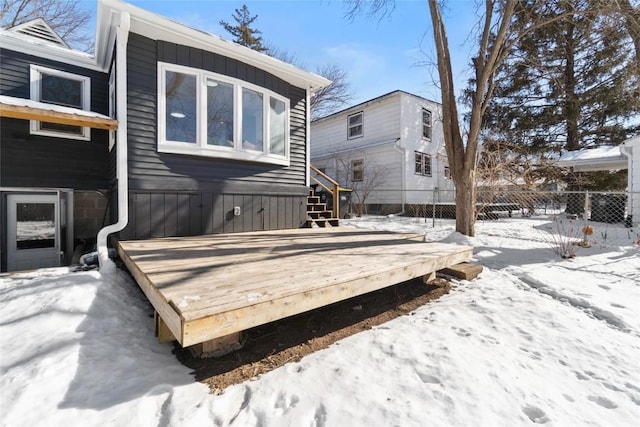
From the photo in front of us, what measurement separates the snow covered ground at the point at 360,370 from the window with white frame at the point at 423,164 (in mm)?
10663

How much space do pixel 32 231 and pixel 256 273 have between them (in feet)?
20.2

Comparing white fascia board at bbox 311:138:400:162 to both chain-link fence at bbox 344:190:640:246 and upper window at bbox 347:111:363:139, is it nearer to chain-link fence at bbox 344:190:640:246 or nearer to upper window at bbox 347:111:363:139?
upper window at bbox 347:111:363:139

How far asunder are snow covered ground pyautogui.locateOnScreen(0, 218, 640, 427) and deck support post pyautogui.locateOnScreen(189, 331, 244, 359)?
155 mm

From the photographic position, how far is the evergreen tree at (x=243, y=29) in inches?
698

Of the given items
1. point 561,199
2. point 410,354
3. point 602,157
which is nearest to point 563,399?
point 410,354

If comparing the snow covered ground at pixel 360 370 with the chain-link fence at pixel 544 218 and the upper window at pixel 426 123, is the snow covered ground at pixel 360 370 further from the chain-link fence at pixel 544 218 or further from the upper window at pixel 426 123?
the upper window at pixel 426 123

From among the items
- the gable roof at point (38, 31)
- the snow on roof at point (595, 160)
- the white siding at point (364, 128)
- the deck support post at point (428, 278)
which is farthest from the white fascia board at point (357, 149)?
the gable roof at point (38, 31)

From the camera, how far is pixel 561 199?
13016mm

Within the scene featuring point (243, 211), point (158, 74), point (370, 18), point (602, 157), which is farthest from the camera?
point (602, 157)

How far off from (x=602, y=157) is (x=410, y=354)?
12.2 meters

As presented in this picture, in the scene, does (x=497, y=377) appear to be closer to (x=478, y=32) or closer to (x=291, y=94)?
(x=291, y=94)

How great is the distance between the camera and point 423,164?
536 inches

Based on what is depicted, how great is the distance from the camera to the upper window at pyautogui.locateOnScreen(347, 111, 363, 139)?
47.5ft

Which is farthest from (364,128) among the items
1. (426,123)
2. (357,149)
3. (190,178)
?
(190,178)
